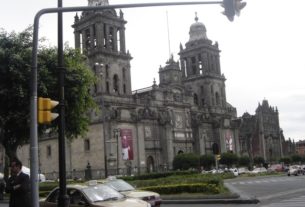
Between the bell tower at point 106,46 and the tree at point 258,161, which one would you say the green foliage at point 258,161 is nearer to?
the tree at point 258,161

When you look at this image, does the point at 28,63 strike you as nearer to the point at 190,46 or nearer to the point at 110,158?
the point at 110,158

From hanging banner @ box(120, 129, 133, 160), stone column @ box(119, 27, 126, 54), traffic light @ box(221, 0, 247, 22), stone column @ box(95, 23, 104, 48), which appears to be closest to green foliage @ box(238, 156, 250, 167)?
hanging banner @ box(120, 129, 133, 160)

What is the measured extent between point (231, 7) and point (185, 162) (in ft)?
210

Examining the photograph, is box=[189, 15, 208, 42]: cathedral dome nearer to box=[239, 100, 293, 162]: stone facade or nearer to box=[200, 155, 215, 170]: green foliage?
box=[200, 155, 215, 170]: green foliage

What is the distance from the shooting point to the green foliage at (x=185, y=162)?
248 ft

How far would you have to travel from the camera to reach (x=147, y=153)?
7962 centimetres

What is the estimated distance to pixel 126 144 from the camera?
69.5 meters

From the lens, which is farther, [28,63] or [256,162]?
[256,162]

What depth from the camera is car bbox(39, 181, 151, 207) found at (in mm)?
13834

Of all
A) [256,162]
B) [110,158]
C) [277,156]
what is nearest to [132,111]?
[110,158]

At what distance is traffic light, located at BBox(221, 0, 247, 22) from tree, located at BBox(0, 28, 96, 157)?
→ 17.2m

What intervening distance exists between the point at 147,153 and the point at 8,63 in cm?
5273

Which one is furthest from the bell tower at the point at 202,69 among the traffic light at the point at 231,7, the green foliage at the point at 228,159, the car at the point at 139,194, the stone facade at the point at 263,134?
the traffic light at the point at 231,7

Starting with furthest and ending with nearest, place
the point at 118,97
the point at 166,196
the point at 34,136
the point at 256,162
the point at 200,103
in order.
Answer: the point at 256,162, the point at 200,103, the point at 118,97, the point at 166,196, the point at 34,136
